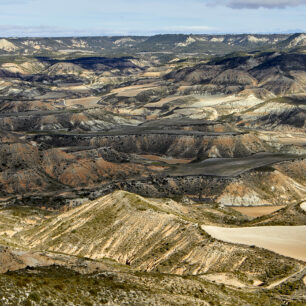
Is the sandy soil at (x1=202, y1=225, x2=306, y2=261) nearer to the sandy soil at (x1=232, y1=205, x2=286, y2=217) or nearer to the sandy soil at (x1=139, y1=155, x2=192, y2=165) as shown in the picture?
the sandy soil at (x1=232, y1=205, x2=286, y2=217)

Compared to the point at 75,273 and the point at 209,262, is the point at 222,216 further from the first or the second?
the point at 75,273

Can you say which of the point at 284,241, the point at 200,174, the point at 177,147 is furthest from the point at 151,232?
the point at 177,147

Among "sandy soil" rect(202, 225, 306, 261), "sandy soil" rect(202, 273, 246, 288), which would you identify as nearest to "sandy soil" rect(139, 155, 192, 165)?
"sandy soil" rect(202, 225, 306, 261)

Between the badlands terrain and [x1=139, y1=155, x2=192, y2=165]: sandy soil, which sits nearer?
the badlands terrain

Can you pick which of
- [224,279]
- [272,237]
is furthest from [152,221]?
[224,279]

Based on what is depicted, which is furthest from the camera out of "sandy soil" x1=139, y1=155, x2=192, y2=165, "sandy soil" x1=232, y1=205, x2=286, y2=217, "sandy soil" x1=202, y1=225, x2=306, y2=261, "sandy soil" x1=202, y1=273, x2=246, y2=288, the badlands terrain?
"sandy soil" x1=139, y1=155, x2=192, y2=165

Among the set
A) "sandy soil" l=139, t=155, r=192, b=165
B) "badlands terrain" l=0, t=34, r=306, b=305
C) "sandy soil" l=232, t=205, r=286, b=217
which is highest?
"badlands terrain" l=0, t=34, r=306, b=305

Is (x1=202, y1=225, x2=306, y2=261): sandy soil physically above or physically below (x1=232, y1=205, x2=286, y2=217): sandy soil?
above

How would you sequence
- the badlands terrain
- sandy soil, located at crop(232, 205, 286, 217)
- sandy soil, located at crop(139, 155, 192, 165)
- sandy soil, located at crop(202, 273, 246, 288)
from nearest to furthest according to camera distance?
the badlands terrain < sandy soil, located at crop(202, 273, 246, 288) < sandy soil, located at crop(232, 205, 286, 217) < sandy soil, located at crop(139, 155, 192, 165)
